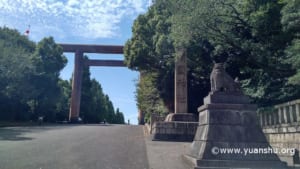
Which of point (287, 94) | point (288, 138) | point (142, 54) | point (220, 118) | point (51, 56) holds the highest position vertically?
point (51, 56)

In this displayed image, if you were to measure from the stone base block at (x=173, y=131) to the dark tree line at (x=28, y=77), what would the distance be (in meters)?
13.1

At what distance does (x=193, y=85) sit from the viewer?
16797 millimetres

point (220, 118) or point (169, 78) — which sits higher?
point (169, 78)

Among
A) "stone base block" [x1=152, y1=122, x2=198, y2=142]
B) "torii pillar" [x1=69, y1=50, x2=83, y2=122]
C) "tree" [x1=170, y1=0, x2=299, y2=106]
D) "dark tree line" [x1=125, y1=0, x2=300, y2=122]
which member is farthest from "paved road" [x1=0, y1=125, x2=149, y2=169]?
"torii pillar" [x1=69, y1=50, x2=83, y2=122]

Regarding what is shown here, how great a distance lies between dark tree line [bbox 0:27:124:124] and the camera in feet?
65.5

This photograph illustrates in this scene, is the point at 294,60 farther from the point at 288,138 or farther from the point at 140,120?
the point at 140,120

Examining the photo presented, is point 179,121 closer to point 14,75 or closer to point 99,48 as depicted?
point 14,75

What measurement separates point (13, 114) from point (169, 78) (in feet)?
47.0

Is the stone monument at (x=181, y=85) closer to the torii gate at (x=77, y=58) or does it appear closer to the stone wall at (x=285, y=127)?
the stone wall at (x=285, y=127)

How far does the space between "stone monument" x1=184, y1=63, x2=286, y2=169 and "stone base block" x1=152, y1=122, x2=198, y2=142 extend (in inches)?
166

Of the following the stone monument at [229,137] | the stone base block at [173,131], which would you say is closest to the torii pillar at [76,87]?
the stone base block at [173,131]

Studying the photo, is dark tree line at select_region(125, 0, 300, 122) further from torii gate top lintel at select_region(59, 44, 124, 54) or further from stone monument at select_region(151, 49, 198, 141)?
torii gate top lintel at select_region(59, 44, 124, 54)

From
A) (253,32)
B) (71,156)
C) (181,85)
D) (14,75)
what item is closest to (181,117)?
(181,85)

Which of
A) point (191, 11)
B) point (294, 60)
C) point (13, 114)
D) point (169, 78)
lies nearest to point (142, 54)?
point (169, 78)
